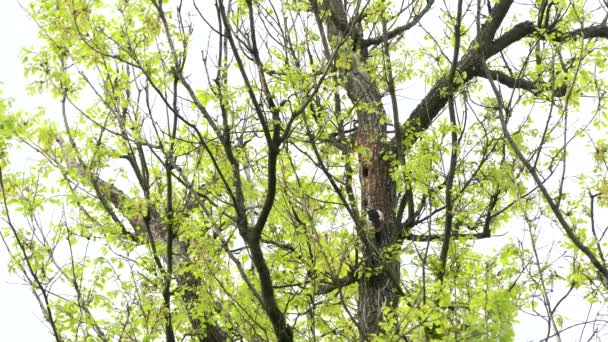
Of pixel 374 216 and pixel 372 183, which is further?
pixel 372 183

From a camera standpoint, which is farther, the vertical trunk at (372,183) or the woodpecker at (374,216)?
the woodpecker at (374,216)

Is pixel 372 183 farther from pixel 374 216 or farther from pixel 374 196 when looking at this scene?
pixel 374 216

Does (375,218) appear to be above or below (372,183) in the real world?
below

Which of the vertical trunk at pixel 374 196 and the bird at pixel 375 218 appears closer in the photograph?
the vertical trunk at pixel 374 196

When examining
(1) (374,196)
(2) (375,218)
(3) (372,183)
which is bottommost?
(2) (375,218)

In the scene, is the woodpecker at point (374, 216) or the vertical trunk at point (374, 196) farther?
the woodpecker at point (374, 216)

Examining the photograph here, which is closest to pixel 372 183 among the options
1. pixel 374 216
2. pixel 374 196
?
pixel 374 196

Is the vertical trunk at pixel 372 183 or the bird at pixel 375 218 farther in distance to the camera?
the bird at pixel 375 218

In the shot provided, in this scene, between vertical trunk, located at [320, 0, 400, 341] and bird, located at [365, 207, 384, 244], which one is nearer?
vertical trunk, located at [320, 0, 400, 341]

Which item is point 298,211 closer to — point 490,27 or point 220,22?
point 220,22

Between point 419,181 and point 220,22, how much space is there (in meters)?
2.87

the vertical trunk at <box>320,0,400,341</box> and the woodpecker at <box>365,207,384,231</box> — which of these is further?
the woodpecker at <box>365,207,384,231</box>

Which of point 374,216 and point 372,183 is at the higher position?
point 372,183

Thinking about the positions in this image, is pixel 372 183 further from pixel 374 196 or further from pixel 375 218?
pixel 375 218
